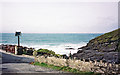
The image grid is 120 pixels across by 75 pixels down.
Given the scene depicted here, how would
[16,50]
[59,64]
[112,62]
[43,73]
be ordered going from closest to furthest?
[112,62] → [43,73] → [59,64] → [16,50]

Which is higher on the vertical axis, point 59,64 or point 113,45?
point 113,45

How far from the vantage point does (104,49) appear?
1402 cm

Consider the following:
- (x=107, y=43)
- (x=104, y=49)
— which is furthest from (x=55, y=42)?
(x=104, y=49)

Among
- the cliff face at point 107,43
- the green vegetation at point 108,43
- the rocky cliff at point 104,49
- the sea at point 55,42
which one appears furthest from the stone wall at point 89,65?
the sea at point 55,42

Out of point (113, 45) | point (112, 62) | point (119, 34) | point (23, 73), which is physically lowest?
point (23, 73)

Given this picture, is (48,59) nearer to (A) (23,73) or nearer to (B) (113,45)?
(A) (23,73)

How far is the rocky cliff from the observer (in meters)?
12.0

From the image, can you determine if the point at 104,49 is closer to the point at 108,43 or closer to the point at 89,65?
the point at 108,43

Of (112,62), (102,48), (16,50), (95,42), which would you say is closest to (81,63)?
(112,62)

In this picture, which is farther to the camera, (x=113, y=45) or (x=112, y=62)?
(x=113, y=45)

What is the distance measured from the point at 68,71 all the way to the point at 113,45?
16.0 ft

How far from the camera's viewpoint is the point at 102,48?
1448 centimetres

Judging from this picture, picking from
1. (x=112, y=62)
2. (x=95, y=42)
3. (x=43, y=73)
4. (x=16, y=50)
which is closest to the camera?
(x=112, y=62)

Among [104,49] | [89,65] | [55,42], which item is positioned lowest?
[89,65]
